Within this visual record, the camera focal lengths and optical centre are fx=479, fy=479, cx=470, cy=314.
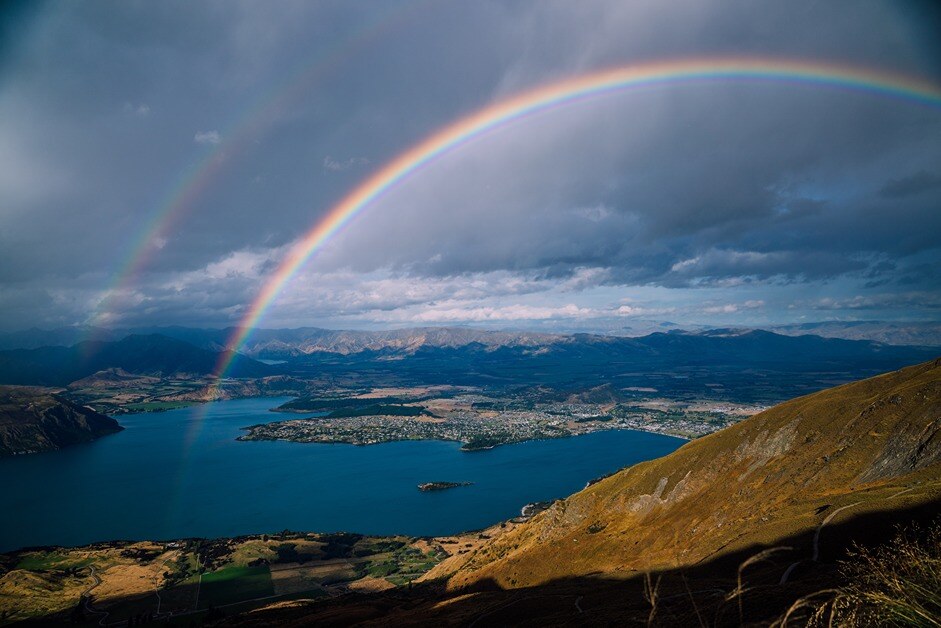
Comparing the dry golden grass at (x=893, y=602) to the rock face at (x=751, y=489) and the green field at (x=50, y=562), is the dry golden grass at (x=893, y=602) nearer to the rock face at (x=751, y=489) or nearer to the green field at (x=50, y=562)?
the rock face at (x=751, y=489)

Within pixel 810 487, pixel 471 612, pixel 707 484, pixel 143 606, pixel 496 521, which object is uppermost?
pixel 810 487

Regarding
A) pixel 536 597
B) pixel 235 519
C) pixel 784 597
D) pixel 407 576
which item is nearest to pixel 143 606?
pixel 407 576

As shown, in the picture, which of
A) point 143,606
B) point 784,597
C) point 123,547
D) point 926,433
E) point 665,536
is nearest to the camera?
point 784,597

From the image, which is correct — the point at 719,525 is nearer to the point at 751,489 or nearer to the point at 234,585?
the point at 751,489

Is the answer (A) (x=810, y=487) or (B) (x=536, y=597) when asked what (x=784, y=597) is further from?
(A) (x=810, y=487)

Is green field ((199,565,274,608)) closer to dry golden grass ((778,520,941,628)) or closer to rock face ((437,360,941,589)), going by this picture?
rock face ((437,360,941,589))

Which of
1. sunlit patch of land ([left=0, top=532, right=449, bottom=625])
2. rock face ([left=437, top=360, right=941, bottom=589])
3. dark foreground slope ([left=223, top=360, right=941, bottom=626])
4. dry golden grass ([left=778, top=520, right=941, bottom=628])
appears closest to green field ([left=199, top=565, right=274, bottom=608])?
sunlit patch of land ([left=0, top=532, right=449, bottom=625])

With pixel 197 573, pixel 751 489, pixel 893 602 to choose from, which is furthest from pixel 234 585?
pixel 893 602
